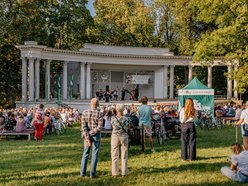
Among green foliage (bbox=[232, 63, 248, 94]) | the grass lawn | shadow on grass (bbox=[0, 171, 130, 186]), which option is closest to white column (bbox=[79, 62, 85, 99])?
green foliage (bbox=[232, 63, 248, 94])

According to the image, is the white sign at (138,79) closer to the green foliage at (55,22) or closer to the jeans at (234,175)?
the green foliage at (55,22)

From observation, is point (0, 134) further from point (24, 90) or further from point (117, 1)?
point (117, 1)

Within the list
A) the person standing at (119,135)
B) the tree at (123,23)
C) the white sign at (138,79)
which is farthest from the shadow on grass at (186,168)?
the tree at (123,23)

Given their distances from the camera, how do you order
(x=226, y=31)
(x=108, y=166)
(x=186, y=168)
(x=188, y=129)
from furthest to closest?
(x=226, y=31) < (x=188, y=129) < (x=108, y=166) < (x=186, y=168)

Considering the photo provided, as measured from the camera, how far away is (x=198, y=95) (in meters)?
26.5

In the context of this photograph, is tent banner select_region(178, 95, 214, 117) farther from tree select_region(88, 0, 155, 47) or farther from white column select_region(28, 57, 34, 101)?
tree select_region(88, 0, 155, 47)

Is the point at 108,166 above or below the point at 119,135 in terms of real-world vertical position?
below

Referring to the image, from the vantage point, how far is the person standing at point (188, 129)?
11.2m

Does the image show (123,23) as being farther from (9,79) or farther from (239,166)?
(239,166)

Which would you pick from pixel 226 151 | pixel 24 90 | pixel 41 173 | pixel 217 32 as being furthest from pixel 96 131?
pixel 24 90

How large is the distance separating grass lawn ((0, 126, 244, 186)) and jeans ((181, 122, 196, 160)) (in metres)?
0.25

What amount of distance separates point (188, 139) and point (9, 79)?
3378cm

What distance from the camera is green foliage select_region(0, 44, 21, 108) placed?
41.8 metres

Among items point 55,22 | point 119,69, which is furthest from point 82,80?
point 55,22
